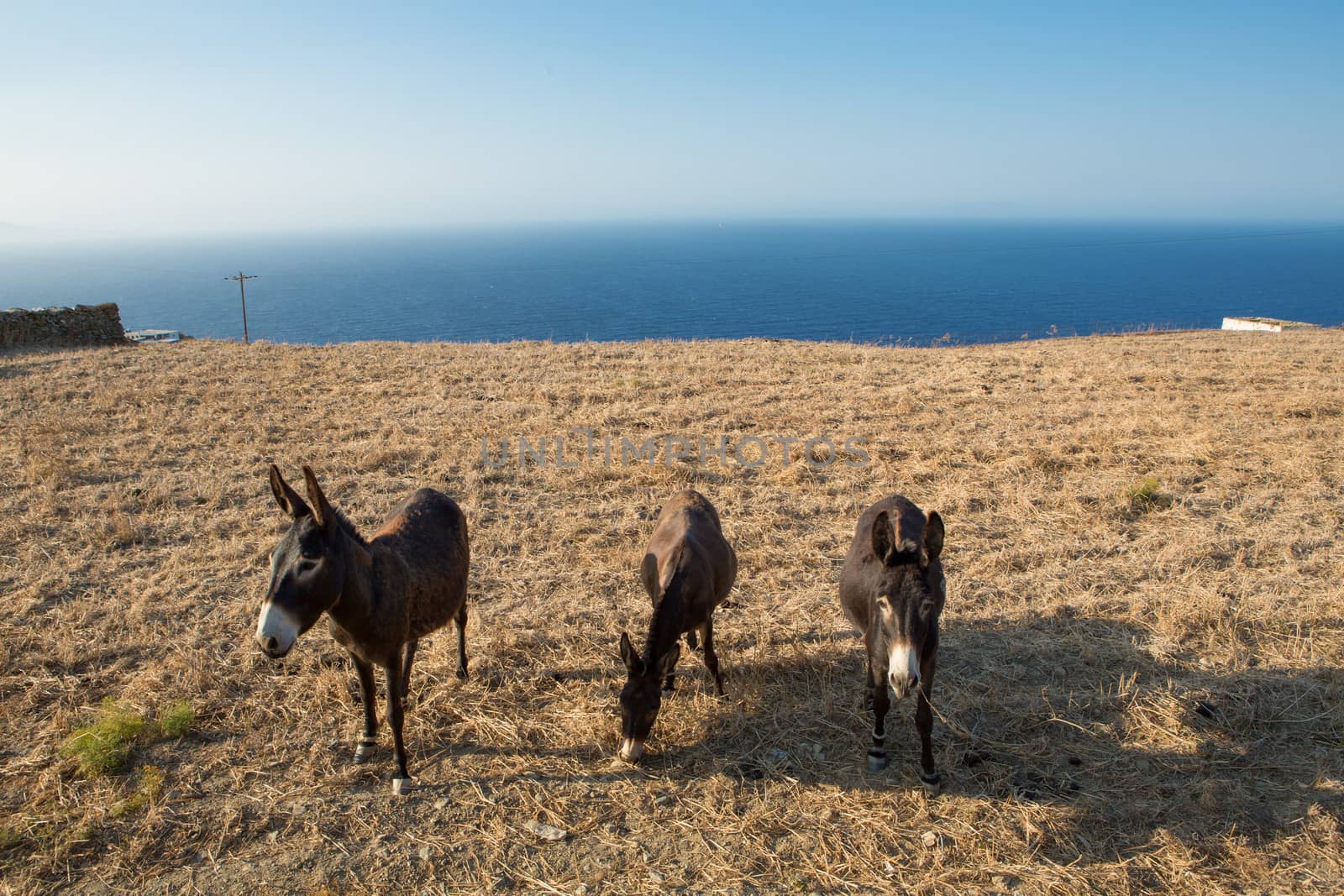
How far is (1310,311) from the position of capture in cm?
9638

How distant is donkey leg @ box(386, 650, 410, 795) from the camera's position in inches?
202

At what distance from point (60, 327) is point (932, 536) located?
102ft

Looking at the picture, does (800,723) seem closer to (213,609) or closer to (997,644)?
(997,644)

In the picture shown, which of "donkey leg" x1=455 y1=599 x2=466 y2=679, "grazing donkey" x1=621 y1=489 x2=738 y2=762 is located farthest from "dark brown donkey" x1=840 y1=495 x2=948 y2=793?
"donkey leg" x1=455 y1=599 x2=466 y2=679

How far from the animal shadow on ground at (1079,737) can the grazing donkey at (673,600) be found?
50 centimetres

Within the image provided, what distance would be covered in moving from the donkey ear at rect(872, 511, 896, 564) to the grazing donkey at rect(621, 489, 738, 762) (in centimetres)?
158

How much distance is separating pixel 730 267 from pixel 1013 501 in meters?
179

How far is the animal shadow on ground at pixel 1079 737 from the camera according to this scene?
491cm

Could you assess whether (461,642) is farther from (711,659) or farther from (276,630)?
(276,630)

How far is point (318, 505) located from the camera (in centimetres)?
433

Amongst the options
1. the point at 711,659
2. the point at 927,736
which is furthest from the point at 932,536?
the point at 711,659

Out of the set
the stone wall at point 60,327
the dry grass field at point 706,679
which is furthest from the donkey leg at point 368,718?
the stone wall at point 60,327

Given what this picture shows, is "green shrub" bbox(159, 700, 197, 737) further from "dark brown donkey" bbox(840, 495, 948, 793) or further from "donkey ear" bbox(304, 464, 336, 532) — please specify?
"dark brown donkey" bbox(840, 495, 948, 793)

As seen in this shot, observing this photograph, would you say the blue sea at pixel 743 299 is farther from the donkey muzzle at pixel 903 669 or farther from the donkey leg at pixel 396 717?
the donkey leg at pixel 396 717
